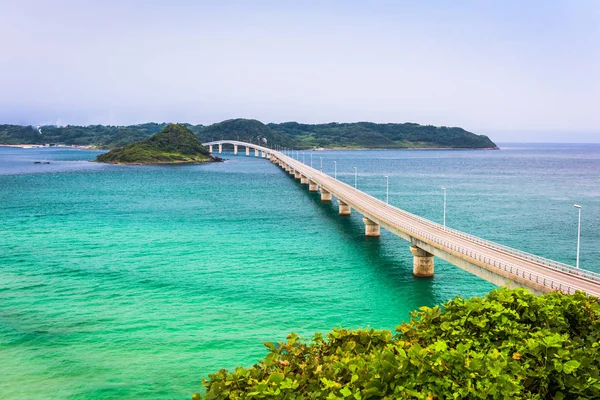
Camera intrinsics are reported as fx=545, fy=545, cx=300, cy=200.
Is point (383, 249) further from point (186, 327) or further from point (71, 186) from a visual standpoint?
point (71, 186)

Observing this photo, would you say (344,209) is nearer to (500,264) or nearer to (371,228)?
(371,228)

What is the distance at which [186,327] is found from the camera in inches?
1467

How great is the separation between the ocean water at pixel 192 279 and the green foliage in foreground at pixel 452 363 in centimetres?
1334

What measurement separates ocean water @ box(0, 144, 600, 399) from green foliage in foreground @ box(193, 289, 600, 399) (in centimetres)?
1334

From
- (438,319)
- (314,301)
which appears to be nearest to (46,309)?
(314,301)

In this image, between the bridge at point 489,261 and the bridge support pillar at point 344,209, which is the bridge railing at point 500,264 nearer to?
the bridge at point 489,261

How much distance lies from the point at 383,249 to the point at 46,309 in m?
36.9

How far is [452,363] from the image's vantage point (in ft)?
52.3

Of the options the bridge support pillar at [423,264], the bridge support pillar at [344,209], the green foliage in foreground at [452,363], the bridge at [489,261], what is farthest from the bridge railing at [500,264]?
the bridge support pillar at [344,209]

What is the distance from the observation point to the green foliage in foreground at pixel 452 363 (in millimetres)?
14922

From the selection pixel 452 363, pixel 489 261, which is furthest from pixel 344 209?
pixel 452 363

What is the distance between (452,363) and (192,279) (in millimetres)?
36402

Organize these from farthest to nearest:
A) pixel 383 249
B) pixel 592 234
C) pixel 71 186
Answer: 1. pixel 71 186
2. pixel 592 234
3. pixel 383 249

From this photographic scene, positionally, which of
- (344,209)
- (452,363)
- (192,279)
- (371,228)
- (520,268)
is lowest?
(192,279)
